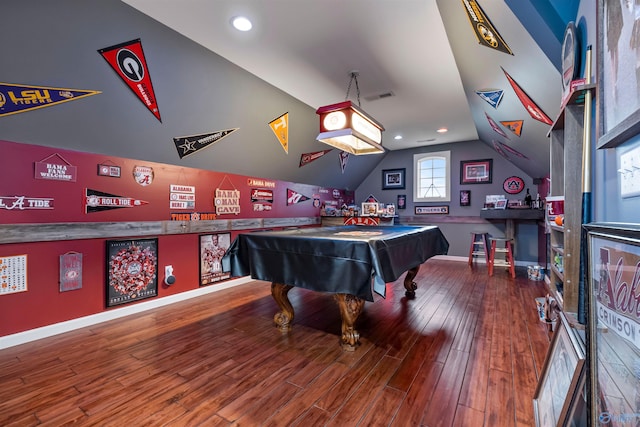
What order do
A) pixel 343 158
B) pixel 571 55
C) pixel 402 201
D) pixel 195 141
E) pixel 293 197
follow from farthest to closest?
pixel 402 201, pixel 343 158, pixel 293 197, pixel 195 141, pixel 571 55

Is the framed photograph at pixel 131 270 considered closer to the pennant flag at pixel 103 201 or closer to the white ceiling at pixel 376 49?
the pennant flag at pixel 103 201

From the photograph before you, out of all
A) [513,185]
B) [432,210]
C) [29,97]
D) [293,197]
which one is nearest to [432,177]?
[432,210]

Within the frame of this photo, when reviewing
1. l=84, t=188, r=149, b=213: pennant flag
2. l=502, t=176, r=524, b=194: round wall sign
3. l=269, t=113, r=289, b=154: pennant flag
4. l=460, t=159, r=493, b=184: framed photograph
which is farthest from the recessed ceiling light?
l=502, t=176, r=524, b=194: round wall sign

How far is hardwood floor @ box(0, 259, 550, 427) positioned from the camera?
1.42 m

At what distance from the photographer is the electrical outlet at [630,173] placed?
0.79m

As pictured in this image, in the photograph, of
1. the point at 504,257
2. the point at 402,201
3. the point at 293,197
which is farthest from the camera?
the point at 402,201

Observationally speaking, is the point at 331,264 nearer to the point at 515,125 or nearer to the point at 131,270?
the point at 131,270

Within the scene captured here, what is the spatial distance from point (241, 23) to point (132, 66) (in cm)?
98

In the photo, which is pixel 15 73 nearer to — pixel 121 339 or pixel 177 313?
pixel 121 339

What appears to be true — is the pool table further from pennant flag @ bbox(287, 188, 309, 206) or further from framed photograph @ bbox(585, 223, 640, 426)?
pennant flag @ bbox(287, 188, 309, 206)

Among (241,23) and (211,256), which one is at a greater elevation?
(241,23)

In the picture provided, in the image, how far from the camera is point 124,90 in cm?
234

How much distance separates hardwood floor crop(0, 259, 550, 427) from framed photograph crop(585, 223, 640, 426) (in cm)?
71

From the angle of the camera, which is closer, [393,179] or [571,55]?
[571,55]
